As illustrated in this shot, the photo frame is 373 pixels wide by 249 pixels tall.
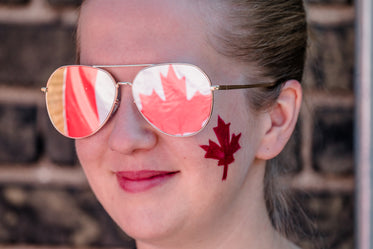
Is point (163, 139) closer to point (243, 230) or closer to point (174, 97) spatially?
point (174, 97)

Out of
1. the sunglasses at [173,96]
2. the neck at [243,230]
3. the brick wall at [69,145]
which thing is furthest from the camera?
the brick wall at [69,145]

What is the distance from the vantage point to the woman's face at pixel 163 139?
3.73 ft

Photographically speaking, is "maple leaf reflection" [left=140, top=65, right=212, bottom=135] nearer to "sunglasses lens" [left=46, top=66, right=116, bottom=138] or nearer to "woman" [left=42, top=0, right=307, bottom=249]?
"woman" [left=42, top=0, right=307, bottom=249]

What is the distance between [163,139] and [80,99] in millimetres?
243

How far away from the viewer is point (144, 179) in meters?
1.16

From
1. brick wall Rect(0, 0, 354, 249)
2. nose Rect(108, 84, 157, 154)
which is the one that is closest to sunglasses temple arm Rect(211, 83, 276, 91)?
nose Rect(108, 84, 157, 154)

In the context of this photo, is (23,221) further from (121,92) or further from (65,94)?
(121,92)

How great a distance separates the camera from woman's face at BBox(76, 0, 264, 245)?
1.14 meters

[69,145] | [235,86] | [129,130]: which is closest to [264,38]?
[235,86]

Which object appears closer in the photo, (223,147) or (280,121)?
(223,147)

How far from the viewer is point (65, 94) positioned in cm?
125

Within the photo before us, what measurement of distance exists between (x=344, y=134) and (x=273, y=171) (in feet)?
1.29

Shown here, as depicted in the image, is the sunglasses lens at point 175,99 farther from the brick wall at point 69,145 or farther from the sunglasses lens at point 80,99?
the brick wall at point 69,145

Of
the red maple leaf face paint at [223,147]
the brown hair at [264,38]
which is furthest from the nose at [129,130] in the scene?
the brown hair at [264,38]
